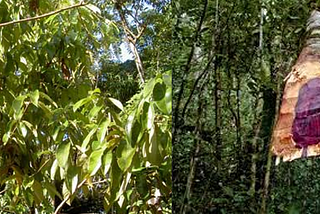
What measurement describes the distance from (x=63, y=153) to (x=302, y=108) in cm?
48

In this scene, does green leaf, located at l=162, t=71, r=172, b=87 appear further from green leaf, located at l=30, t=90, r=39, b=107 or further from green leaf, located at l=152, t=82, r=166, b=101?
green leaf, located at l=30, t=90, r=39, b=107

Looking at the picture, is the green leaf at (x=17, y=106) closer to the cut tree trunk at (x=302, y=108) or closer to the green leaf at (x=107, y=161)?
the green leaf at (x=107, y=161)

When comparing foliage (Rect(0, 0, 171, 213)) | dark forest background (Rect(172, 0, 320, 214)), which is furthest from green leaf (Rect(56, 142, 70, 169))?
dark forest background (Rect(172, 0, 320, 214))

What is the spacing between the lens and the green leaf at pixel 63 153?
2.89ft

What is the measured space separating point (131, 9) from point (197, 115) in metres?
2.19

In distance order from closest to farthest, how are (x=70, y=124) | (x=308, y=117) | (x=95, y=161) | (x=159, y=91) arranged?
(x=308, y=117) → (x=159, y=91) → (x=95, y=161) → (x=70, y=124)

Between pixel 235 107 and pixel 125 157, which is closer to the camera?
pixel 235 107

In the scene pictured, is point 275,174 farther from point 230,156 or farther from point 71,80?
point 71,80

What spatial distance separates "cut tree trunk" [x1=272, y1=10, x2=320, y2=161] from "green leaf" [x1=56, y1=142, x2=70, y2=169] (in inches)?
17.3

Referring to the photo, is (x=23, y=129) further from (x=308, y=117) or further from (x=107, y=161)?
(x=308, y=117)

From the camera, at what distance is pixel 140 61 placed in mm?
2352

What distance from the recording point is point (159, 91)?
0.69m

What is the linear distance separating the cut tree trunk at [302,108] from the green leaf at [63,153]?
17.3 inches

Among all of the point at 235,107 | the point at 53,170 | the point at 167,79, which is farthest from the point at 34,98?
the point at 235,107
